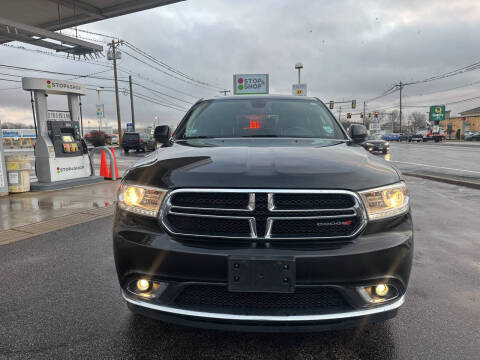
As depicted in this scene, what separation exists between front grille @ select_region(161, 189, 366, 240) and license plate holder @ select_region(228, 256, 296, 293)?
5.5 inches

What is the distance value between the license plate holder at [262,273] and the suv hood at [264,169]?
0.40 metres

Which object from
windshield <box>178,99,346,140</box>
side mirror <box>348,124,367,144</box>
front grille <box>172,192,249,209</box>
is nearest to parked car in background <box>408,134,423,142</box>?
side mirror <box>348,124,367,144</box>

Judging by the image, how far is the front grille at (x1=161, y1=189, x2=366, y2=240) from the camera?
1.84 meters

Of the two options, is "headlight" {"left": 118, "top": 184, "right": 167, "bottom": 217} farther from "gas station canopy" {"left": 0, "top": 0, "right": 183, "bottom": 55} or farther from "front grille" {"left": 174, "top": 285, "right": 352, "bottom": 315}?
"gas station canopy" {"left": 0, "top": 0, "right": 183, "bottom": 55}

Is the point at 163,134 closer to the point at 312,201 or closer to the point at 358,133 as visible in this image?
the point at 358,133

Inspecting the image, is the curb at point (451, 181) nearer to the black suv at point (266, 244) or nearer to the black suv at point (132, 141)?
the black suv at point (266, 244)

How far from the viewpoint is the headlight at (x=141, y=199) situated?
6.46ft

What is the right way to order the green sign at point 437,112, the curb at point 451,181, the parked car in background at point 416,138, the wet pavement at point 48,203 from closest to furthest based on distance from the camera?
the wet pavement at point 48,203 → the curb at point 451,181 → the parked car in background at point 416,138 → the green sign at point 437,112

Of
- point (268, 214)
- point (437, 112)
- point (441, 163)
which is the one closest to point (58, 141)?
point (268, 214)

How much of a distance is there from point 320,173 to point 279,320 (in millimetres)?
841

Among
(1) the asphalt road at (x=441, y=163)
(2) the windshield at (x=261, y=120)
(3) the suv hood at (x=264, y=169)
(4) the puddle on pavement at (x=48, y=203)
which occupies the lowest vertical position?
(1) the asphalt road at (x=441, y=163)

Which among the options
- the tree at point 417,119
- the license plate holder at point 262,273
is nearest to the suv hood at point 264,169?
the license plate holder at point 262,273

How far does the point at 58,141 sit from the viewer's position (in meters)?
8.89

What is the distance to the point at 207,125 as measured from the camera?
11.1 feet
